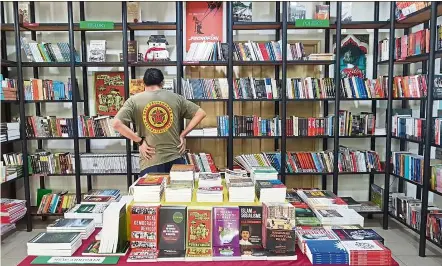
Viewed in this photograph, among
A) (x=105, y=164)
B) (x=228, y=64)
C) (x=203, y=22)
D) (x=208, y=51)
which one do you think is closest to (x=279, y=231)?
(x=228, y=64)

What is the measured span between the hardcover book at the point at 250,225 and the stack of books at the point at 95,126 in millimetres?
2665

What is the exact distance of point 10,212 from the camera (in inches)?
152

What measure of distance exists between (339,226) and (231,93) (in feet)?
7.25

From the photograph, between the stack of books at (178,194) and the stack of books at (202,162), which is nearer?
the stack of books at (178,194)

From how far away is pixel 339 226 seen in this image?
211 centimetres

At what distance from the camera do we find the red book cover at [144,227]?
1.82 m

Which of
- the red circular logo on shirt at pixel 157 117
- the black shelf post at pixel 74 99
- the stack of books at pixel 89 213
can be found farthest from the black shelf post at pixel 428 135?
the black shelf post at pixel 74 99

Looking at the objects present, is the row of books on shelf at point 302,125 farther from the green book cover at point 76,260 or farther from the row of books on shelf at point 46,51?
the green book cover at point 76,260

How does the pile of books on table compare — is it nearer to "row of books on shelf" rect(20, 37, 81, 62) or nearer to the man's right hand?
the man's right hand

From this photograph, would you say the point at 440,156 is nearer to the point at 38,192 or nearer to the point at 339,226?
the point at 339,226

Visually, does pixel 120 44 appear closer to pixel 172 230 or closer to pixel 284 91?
pixel 284 91

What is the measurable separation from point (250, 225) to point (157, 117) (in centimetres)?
161

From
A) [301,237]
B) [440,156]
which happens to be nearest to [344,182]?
[440,156]

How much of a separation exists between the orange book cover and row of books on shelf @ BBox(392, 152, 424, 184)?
2486 millimetres
